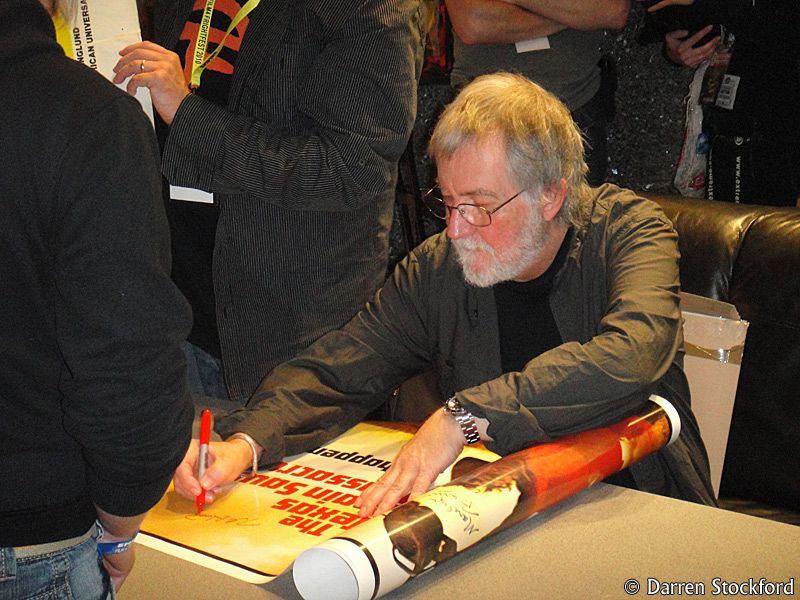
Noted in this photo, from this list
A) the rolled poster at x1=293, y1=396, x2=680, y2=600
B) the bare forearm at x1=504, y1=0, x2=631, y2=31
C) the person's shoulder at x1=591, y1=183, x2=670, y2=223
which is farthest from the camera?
the bare forearm at x1=504, y1=0, x2=631, y2=31

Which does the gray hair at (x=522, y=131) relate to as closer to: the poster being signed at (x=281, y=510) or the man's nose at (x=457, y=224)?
the man's nose at (x=457, y=224)

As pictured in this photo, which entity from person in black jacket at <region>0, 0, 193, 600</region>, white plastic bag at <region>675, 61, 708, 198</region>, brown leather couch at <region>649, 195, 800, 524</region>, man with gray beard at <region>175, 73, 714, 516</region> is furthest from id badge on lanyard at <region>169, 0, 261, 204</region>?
white plastic bag at <region>675, 61, 708, 198</region>

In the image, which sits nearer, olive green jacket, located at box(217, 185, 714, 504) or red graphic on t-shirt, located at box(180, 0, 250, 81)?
olive green jacket, located at box(217, 185, 714, 504)

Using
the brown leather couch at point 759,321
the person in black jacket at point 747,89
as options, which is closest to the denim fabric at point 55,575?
the brown leather couch at point 759,321

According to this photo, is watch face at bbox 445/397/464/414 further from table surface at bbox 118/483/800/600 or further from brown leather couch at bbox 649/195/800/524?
brown leather couch at bbox 649/195/800/524

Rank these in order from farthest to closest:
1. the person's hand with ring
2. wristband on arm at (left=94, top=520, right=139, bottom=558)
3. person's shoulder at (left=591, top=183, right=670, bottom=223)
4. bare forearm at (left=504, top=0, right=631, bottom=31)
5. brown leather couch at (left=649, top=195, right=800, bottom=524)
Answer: bare forearm at (left=504, top=0, right=631, bottom=31)
brown leather couch at (left=649, top=195, right=800, bottom=524)
person's shoulder at (left=591, top=183, right=670, bottom=223)
the person's hand with ring
wristband on arm at (left=94, top=520, right=139, bottom=558)

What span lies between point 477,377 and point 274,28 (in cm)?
79

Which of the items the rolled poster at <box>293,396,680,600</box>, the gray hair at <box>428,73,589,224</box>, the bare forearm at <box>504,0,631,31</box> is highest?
the bare forearm at <box>504,0,631,31</box>

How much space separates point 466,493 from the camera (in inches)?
49.3

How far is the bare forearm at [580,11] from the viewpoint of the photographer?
2.62m

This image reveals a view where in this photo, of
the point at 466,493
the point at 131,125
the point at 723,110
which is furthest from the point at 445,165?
the point at 723,110

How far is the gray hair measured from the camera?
1.82 metres

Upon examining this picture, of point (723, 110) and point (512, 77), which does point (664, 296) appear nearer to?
point (512, 77)

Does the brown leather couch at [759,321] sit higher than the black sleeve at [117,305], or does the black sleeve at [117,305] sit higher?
the black sleeve at [117,305]
